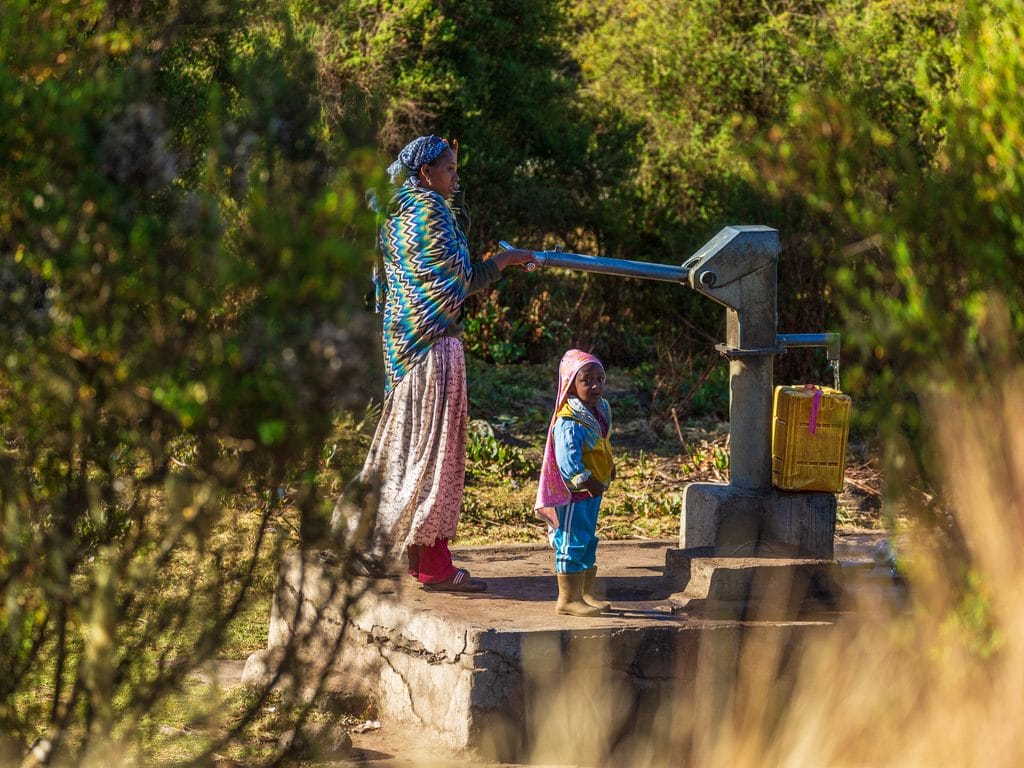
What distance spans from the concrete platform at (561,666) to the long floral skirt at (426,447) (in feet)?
0.92

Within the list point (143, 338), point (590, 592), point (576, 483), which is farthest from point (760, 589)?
point (143, 338)

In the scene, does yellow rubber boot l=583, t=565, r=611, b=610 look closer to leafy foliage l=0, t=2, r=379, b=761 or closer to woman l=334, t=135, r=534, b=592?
woman l=334, t=135, r=534, b=592

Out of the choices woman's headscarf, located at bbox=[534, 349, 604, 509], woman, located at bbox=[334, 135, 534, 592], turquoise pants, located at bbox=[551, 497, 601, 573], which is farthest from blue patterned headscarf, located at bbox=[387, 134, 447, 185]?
turquoise pants, located at bbox=[551, 497, 601, 573]

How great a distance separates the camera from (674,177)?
12.8 metres

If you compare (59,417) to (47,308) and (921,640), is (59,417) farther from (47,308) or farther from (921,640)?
(921,640)

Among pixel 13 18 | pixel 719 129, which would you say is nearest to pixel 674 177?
pixel 719 129

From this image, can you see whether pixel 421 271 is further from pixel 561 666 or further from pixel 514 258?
pixel 561 666

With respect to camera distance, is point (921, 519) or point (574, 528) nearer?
point (921, 519)

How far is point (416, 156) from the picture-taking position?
574cm

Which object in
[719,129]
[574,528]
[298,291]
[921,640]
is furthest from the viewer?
[719,129]

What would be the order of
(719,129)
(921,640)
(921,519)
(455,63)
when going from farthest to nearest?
1. (719,129)
2. (455,63)
3. (921,640)
4. (921,519)

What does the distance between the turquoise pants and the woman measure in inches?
21.9

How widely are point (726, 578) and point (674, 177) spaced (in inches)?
306

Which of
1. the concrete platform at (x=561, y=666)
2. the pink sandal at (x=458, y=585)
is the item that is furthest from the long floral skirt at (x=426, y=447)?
the concrete platform at (x=561, y=666)
